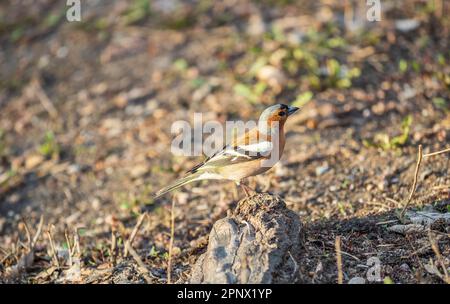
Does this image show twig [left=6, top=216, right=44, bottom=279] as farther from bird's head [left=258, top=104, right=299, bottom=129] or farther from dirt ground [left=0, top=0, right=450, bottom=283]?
bird's head [left=258, top=104, right=299, bottom=129]

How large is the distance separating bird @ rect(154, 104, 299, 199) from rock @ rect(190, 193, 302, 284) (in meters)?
0.70

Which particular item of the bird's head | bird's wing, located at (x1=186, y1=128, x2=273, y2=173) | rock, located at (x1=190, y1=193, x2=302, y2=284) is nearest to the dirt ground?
rock, located at (x1=190, y1=193, x2=302, y2=284)

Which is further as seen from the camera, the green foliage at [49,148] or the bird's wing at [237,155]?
the green foliage at [49,148]

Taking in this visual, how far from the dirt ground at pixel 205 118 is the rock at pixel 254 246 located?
0.16m

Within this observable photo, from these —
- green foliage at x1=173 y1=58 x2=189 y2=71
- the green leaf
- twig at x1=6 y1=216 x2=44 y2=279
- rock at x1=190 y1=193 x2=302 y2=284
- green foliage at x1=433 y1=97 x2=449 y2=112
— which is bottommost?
twig at x1=6 y1=216 x2=44 y2=279

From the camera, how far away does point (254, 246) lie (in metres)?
4.08

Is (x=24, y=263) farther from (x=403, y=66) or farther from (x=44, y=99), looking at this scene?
(x=403, y=66)

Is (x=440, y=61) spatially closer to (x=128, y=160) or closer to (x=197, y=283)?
(x=128, y=160)

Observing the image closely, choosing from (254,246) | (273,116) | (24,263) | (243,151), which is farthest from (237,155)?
(24,263)

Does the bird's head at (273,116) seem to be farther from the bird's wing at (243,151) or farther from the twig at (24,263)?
the twig at (24,263)

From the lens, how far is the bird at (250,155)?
5262 millimetres

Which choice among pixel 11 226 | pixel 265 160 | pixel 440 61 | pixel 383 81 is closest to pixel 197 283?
pixel 265 160

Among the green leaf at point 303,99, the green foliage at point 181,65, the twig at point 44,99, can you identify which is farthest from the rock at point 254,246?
the twig at point 44,99

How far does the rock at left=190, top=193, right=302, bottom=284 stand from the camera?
3873 millimetres
